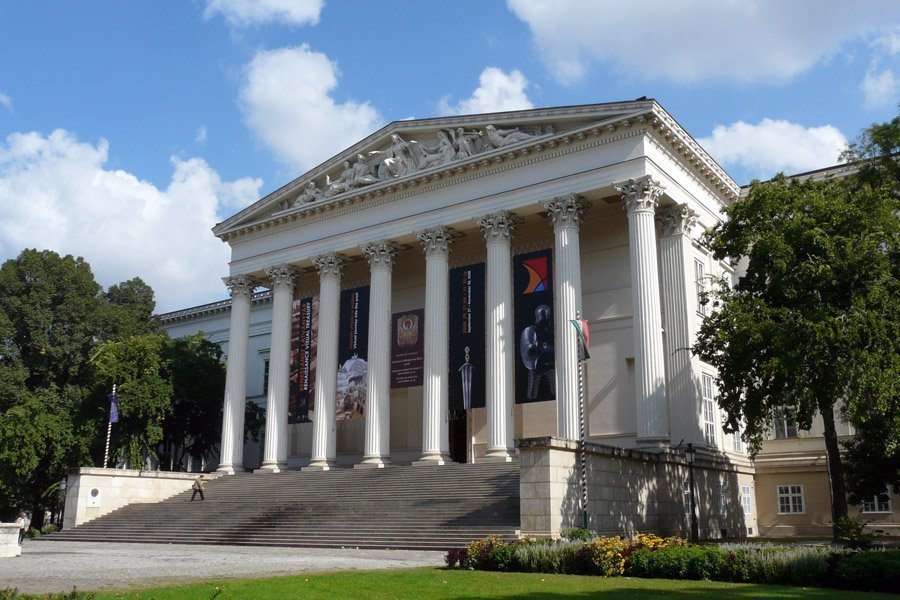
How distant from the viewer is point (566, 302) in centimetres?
3148

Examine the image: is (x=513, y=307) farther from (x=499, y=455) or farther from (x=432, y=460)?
(x=432, y=460)

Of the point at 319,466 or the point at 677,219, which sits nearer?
the point at 677,219

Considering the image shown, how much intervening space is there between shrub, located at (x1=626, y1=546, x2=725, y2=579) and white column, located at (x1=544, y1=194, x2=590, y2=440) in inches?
541

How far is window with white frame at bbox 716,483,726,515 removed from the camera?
31.6 meters

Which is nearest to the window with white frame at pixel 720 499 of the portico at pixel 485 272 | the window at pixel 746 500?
the window at pixel 746 500

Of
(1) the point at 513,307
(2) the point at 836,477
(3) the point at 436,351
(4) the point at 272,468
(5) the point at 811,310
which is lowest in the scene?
(2) the point at 836,477

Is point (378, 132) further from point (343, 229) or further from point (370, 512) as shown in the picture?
point (370, 512)

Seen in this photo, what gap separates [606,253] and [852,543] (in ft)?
67.7

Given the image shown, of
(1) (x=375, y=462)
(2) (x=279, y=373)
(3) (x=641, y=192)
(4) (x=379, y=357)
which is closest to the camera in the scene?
(3) (x=641, y=192)

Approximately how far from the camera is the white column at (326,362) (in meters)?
37.4

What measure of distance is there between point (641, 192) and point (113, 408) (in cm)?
2463

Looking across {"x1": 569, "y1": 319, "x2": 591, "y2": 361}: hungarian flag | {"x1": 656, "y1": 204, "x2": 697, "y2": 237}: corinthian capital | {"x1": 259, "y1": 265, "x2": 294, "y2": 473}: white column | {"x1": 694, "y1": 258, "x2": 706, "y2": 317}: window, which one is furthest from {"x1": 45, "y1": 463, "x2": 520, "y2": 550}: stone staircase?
{"x1": 656, "y1": 204, "x2": 697, "y2": 237}: corinthian capital

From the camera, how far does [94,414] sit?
41750 mm

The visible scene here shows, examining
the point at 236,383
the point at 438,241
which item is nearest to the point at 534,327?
the point at 438,241
